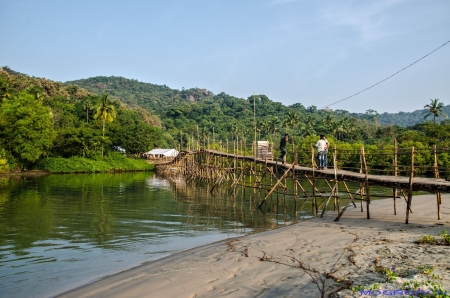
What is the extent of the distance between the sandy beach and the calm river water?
1346 millimetres

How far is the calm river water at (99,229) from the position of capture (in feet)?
28.5

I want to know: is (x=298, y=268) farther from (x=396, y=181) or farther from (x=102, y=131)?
(x=102, y=131)

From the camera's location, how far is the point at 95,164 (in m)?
51.6

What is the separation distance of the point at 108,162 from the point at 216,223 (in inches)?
1681

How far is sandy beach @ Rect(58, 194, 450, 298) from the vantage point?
5754 millimetres

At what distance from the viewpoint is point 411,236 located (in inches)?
365

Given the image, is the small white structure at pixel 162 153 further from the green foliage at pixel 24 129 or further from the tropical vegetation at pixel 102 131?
the green foliage at pixel 24 129

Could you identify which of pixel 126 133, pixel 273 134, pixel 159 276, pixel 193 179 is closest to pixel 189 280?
pixel 159 276

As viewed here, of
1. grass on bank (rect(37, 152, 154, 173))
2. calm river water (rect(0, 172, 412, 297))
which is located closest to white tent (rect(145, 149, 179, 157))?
grass on bank (rect(37, 152, 154, 173))

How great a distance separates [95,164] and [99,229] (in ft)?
132

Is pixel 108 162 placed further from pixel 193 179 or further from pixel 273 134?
pixel 273 134

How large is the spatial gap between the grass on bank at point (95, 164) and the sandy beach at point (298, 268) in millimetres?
43430

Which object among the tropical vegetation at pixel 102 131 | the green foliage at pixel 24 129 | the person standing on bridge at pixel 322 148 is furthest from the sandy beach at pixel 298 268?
the green foliage at pixel 24 129

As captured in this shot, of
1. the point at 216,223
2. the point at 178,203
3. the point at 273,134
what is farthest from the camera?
the point at 273,134
